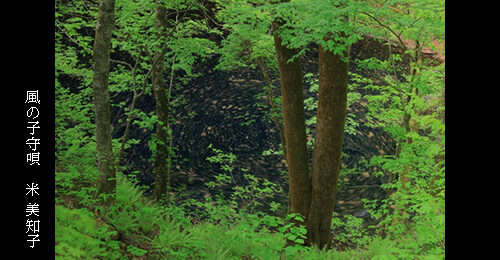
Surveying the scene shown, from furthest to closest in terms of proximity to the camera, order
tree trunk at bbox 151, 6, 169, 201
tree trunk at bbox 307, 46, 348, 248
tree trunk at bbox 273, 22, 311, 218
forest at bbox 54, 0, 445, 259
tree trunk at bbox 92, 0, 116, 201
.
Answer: tree trunk at bbox 151, 6, 169, 201 → tree trunk at bbox 273, 22, 311, 218 → tree trunk at bbox 307, 46, 348, 248 → tree trunk at bbox 92, 0, 116, 201 → forest at bbox 54, 0, 445, 259

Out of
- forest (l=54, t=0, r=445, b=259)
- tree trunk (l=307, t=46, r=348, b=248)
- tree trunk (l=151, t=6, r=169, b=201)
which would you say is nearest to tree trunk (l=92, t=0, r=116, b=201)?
forest (l=54, t=0, r=445, b=259)

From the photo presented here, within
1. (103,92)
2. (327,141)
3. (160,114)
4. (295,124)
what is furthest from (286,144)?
(103,92)

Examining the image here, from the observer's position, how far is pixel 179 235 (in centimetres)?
483

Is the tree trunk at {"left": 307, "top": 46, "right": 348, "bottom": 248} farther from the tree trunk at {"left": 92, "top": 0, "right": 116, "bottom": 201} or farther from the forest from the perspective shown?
the tree trunk at {"left": 92, "top": 0, "right": 116, "bottom": 201}

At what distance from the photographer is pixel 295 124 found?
561cm

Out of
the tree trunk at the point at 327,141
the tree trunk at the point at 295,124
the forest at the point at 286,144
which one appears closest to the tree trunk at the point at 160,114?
the forest at the point at 286,144

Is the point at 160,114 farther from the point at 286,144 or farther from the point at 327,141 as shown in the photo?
the point at 327,141

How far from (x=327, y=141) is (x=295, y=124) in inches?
24.7

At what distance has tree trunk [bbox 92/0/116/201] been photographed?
4.65 metres

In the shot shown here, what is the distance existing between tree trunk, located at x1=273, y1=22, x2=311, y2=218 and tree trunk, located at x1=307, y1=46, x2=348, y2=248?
0.17 m

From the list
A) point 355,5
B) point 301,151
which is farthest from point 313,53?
point 355,5
